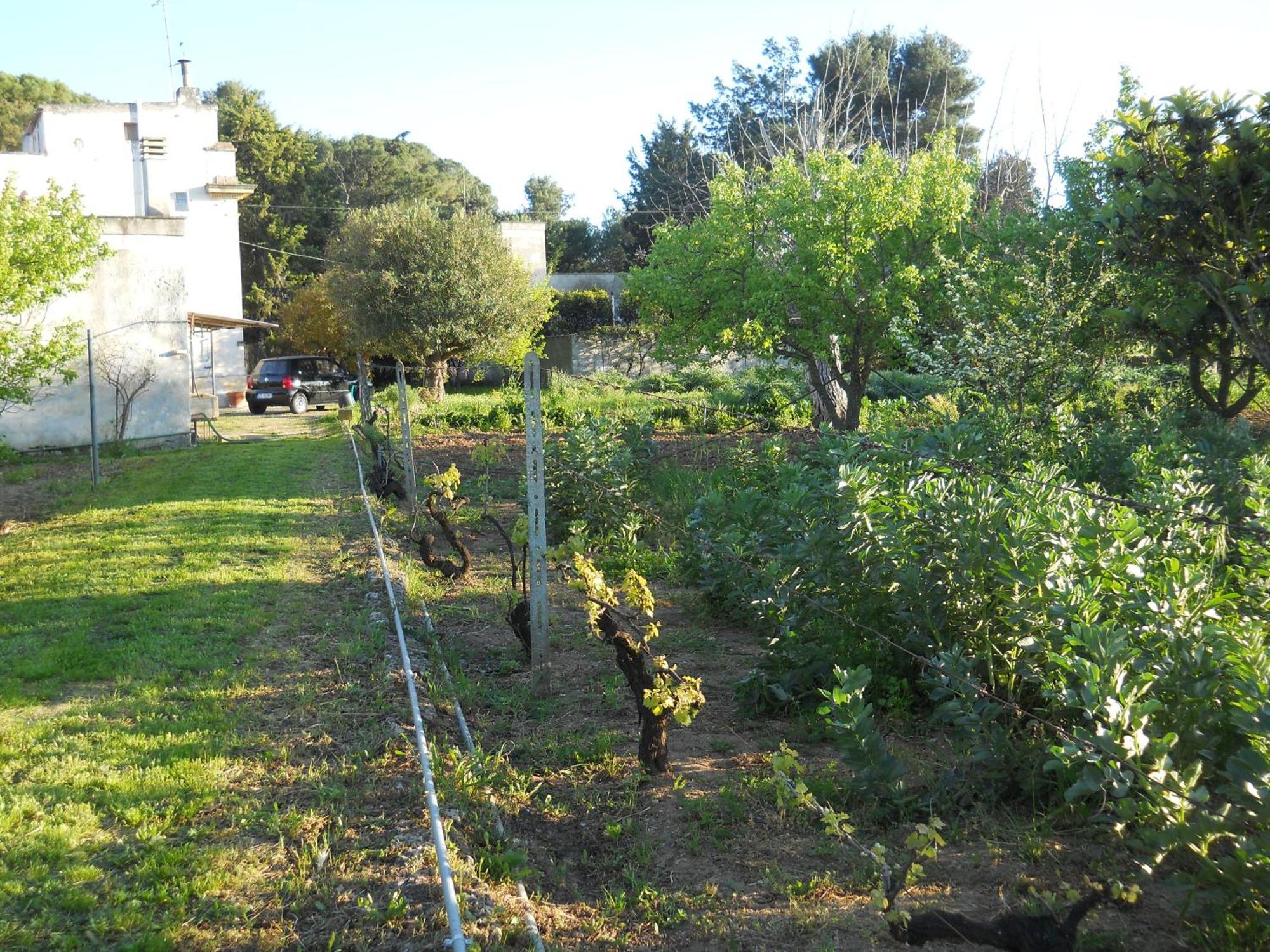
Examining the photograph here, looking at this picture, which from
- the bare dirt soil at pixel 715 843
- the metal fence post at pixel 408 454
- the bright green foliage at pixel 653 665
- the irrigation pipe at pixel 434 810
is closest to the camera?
the irrigation pipe at pixel 434 810

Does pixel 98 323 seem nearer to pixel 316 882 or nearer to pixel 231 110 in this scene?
pixel 316 882

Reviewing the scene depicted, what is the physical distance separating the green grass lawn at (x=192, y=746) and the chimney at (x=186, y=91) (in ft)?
84.2

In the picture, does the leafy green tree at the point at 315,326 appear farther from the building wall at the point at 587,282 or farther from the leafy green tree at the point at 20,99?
the leafy green tree at the point at 20,99

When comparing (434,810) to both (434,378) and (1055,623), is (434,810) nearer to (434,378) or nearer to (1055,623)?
(1055,623)

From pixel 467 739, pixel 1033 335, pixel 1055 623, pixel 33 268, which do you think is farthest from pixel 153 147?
pixel 1055 623

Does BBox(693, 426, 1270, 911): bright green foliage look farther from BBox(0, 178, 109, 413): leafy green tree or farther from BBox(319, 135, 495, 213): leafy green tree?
BBox(319, 135, 495, 213): leafy green tree

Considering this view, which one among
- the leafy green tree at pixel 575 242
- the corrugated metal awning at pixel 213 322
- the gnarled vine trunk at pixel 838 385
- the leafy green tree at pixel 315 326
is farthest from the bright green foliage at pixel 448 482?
the leafy green tree at pixel 575 242

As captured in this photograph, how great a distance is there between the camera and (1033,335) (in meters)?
8.65

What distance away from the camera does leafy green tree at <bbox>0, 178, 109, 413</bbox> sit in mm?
10867

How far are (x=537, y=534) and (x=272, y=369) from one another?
25.2 metres

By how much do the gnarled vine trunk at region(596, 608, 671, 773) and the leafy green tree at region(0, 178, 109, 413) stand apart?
8423 millimetres

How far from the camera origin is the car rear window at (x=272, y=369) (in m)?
29.3

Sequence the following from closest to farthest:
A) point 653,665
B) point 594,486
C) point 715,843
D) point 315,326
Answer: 1. point 715,843
2. point 653,665
3. point 594,486
4. point 315,326

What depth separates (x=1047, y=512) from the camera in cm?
417
